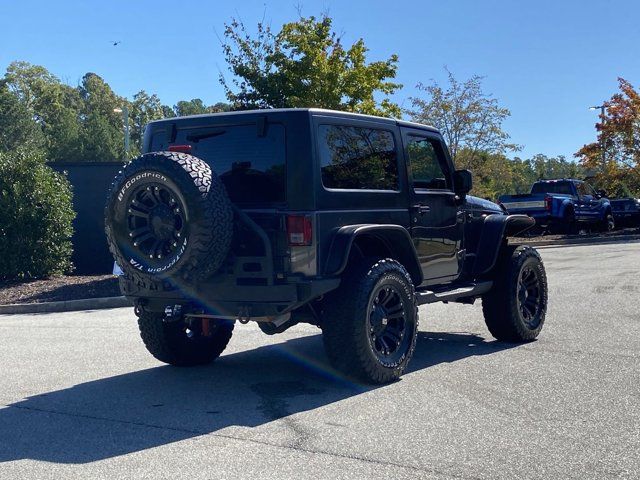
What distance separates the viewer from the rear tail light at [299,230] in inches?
225

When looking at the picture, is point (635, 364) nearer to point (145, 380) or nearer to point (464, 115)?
point (145, 380)

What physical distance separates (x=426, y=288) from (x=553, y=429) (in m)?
2.63

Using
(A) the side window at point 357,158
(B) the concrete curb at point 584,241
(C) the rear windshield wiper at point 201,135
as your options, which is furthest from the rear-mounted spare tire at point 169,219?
(B) the concrete curb at point 584,241

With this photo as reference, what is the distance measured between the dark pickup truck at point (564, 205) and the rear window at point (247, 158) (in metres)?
17.9

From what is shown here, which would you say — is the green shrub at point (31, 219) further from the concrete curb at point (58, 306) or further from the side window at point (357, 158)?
the side window at point (357, 158)

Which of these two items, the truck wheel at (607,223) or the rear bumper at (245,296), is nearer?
the rear bumper at (245,296)

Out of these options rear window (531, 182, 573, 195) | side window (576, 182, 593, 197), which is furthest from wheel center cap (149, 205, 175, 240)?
side window (576, 182, 593, 197)

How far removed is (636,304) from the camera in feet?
35.3

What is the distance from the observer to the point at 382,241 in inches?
260

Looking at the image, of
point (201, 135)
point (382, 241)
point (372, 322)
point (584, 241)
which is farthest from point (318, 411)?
point (584, 241)

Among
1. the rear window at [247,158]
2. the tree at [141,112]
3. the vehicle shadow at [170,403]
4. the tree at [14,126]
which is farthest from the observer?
the tree at [141,112]

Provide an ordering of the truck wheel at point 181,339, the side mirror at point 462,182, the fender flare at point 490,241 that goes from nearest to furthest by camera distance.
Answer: the truck wheel at point 181,339
the side mirror at point 462,182
the fender flare at point 490,241

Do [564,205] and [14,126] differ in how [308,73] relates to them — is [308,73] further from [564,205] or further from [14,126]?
[14,126]

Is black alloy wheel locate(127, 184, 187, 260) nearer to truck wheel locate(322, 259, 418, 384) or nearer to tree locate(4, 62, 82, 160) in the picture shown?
truck wheel locate(322, 259, 418, 384)
